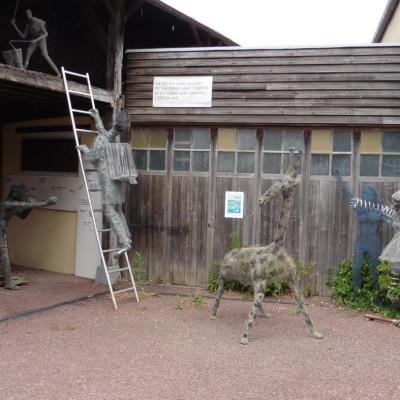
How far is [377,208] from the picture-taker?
7.16 m

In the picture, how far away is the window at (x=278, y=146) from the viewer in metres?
8.31

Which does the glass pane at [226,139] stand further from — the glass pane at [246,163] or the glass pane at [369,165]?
the glass pane at [369,165]

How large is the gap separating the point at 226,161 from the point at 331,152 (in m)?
1.76

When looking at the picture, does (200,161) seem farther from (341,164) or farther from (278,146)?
(341,164)

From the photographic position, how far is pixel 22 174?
35.1 feet

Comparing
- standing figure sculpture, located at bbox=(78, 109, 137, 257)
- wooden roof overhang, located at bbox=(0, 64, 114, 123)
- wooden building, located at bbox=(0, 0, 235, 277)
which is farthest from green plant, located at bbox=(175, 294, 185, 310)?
wooden roof overhang, located at bbox=(0, 64, 114, 123)

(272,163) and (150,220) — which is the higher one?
(272,163)

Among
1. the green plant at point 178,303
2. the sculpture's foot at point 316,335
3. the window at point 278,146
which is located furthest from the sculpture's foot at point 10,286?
the sculpture's foot at point 316,335

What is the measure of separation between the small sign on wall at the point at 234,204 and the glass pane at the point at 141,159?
165 cm

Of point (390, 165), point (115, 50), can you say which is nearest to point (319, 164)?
point (390, 165)

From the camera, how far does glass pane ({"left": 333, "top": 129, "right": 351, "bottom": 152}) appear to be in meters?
8.12

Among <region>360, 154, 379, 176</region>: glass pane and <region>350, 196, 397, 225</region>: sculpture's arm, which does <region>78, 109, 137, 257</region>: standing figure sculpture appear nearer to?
<region>350, 196, 397, 225</region>: sculpture's arm

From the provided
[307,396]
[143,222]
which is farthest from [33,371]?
[143,222]

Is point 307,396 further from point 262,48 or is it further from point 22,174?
point 22,174
